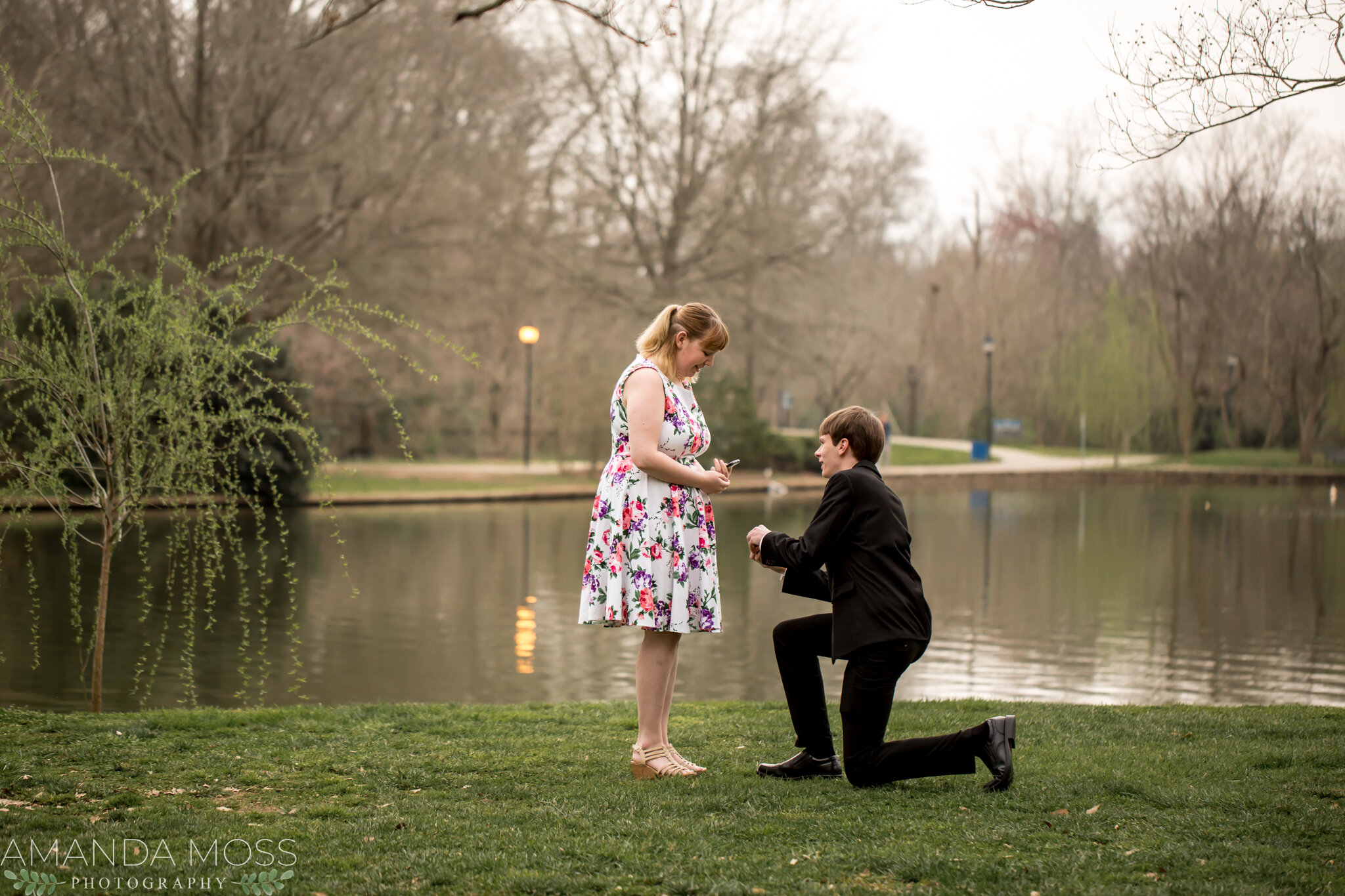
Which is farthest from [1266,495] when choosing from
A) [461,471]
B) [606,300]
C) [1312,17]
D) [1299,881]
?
[1299,881]

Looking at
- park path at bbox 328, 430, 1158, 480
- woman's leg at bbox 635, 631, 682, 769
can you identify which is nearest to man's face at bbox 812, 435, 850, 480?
woman's leg at bbox 635, 631, 682, 769

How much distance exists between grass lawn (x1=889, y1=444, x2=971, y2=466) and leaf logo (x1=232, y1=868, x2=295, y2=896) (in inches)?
1298

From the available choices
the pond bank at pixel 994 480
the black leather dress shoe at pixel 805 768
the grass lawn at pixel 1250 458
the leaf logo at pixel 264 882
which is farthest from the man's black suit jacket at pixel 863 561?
the grass lawn at pixel 1250 458

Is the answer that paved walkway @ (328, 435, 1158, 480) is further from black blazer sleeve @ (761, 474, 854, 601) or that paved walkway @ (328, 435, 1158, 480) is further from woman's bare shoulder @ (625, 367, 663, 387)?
black blazer sleeve @ (761, 474, 854, 601)

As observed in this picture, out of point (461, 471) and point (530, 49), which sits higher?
point (530, 49)

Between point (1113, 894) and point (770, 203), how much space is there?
30517 millimetres

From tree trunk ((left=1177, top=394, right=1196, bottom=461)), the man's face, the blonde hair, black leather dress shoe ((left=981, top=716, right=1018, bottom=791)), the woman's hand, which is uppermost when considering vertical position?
tree trunk ((left=1177, top=394, right=1196, bottom=461))

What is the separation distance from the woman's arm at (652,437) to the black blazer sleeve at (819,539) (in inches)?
12.3

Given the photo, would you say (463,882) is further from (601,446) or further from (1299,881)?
(601,446)

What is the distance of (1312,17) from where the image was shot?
5168 millimetres

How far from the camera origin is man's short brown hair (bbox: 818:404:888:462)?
4371 millimetres

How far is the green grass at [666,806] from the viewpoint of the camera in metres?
3.28

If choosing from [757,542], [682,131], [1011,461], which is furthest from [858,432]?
[1011,461]

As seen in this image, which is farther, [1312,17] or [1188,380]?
[1188,380]
